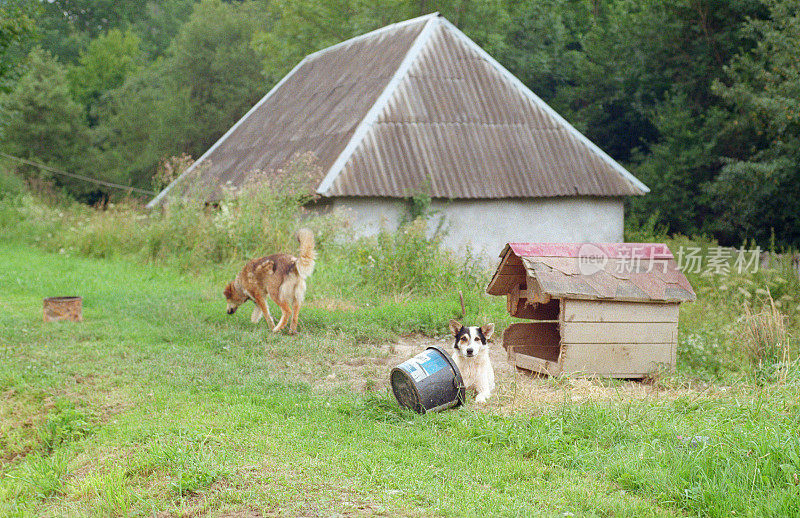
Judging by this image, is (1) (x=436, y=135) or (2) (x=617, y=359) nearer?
(2) (x=617, y=359)

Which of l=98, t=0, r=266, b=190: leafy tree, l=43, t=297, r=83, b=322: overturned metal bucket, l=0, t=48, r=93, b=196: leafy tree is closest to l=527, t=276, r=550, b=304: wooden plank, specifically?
l=43, t=297, r=83, b=322: overturned metal bucket

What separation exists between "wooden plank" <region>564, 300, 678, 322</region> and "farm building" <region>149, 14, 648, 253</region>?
8.71m

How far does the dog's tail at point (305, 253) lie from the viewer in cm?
959

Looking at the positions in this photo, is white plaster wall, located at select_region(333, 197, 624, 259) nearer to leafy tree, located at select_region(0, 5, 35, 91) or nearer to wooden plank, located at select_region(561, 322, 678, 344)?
leafy tree, located at select_region(0, 5, 35, 91)

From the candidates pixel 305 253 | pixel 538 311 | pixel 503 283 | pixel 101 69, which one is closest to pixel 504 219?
pixel 305 253

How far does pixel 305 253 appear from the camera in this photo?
9.67 metres

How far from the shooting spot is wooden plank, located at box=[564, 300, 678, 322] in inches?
294

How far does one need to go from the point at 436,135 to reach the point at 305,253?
29.5 ft

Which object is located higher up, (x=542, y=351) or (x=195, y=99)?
(x=195, y=99)

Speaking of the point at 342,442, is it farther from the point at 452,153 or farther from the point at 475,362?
the point at 452,153

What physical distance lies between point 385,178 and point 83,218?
30.0 ft

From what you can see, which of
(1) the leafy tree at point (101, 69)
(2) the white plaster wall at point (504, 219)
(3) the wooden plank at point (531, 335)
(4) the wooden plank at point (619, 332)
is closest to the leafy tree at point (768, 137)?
(2) the white plaster wall at point (504, 219)

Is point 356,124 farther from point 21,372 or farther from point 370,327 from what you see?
point 21,372

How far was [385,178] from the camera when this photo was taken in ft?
54.4
